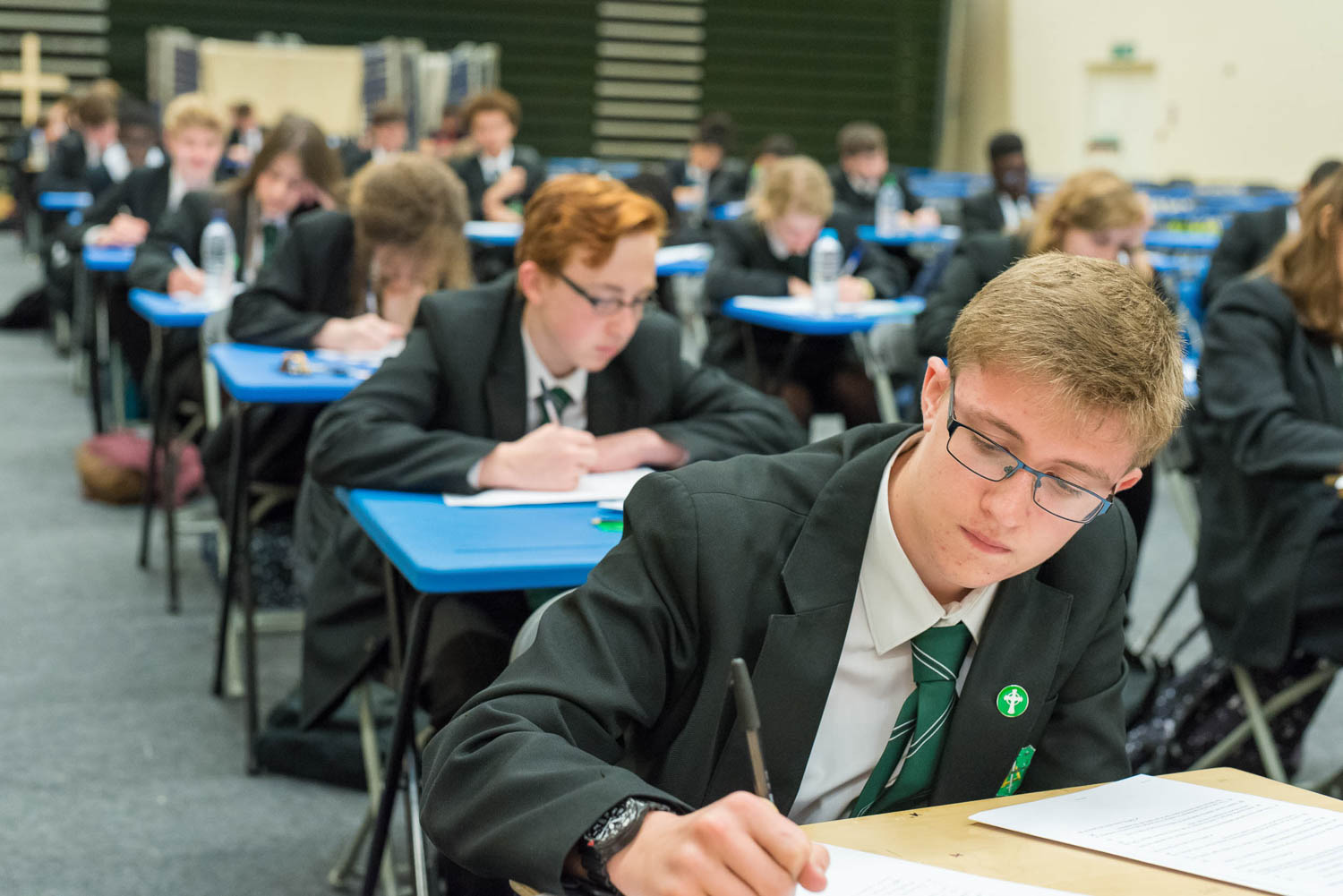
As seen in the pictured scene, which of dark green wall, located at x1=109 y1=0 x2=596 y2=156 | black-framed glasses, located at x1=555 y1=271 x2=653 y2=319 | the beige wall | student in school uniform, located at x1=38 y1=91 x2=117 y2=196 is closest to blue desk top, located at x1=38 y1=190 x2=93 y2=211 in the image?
student in school uniform, located at x1=38 y1=91 x2=117 y2=196

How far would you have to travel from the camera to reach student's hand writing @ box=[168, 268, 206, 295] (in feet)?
13.5

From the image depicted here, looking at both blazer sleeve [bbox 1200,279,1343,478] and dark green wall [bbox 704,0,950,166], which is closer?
blazer sleeve [bbox 1200,279,1343,478]

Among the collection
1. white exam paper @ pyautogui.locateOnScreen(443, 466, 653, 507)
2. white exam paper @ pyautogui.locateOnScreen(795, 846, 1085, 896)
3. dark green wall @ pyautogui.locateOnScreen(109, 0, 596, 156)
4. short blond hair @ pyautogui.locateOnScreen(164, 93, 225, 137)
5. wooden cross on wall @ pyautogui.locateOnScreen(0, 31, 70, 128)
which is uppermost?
dark green wall @ pyautogui.locateOnScreen(109, 0, 596, 156)

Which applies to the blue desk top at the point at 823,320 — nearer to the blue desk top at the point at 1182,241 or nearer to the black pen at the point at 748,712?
the blue desk top at the point at 1182,241

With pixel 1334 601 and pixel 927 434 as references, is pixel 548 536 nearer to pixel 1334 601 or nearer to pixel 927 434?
pixel 927 434

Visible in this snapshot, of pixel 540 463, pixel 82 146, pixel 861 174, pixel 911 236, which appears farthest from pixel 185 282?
pixel 82 146

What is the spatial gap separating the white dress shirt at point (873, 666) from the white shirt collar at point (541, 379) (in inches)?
45.7

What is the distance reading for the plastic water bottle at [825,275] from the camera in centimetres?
478

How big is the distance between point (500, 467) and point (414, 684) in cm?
39

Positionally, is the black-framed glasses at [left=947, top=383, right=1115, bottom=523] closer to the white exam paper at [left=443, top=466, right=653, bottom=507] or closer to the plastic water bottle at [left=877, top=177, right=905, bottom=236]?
the white exam paper at [left=443, top=466, right=653, bottom=507]

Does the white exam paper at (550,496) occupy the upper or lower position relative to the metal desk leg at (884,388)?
upper

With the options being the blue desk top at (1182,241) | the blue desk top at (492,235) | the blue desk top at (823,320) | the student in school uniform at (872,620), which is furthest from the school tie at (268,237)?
the blue desk top at (1182,241)

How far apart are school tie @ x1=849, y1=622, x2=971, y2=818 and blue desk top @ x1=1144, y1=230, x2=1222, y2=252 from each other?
6.57 meters

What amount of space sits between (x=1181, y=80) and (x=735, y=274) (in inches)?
366
